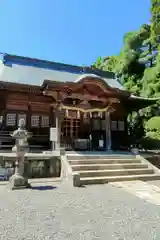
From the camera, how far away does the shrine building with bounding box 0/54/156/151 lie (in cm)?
1206

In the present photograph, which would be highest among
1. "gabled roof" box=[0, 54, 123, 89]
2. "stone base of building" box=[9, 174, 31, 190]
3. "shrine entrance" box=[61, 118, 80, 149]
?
"gabled roof" box=[0, 54, 123, 89]

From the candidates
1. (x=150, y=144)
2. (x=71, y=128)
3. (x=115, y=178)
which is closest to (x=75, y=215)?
(x=115, y=178)

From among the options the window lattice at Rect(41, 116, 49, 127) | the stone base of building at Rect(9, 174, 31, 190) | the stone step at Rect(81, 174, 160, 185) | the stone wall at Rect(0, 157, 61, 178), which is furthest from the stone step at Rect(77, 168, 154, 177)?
the window lattice at Rect(41, 116, 49, 127)

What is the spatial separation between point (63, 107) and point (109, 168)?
177 inches

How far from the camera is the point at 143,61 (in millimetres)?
27625

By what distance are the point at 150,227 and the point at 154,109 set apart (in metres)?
17.9

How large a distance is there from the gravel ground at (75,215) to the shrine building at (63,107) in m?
4.95

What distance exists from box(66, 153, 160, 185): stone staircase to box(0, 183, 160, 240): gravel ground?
5.05 ft

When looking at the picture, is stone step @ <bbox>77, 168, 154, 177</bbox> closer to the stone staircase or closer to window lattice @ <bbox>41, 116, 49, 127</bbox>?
the stone staircase

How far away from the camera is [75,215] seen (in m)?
4.72

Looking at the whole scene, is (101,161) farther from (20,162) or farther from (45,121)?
(45,121)

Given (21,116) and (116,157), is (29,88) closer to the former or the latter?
(21,116)

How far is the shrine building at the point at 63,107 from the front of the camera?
475 inches

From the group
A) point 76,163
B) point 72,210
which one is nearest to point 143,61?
point 76,163
